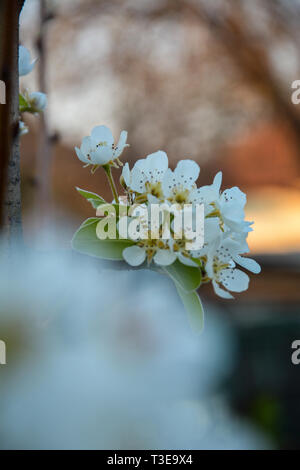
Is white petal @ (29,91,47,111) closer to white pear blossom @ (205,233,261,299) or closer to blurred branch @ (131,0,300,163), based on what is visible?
white pear blossom @ (205,233,261,299)

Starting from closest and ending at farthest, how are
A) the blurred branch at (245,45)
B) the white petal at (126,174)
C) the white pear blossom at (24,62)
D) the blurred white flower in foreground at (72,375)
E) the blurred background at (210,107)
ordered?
the blurred white flower in foreground at (72,375)
the white petal at (126,174)
the white pear blossom at (24,62)
the blurred background at (210,107)
the blurred branch at (245,45)

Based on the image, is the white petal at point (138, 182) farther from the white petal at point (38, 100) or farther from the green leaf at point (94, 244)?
the white petal at point (38, 100)

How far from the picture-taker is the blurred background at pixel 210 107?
7.17ft

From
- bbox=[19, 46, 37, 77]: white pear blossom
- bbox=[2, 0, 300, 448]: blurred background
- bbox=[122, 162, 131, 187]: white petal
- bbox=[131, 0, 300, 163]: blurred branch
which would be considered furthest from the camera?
bbox=[131, 0, 300, 163]: blurred branch

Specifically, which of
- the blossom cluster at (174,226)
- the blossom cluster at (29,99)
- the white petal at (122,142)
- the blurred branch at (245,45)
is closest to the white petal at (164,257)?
the blossom cluster at (174,226)

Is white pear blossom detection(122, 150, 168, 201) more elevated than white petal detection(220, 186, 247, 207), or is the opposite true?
white pear blossom detection(122, 150, 168, 201)

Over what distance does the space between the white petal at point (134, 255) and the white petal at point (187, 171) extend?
0.07 metres

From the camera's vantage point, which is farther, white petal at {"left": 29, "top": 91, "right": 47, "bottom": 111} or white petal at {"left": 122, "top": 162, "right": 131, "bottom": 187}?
white petal at {"left": 29, "top": 91, "right": 47, "bottom": 111}

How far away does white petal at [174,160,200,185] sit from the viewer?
389mm

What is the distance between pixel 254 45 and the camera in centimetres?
284

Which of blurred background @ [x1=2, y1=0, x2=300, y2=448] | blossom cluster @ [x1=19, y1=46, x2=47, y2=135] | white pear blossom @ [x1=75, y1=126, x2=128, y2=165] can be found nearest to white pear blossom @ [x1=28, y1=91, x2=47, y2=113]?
blossom cluster @ [x1=19, y1=46, x2=47, y2=135]
